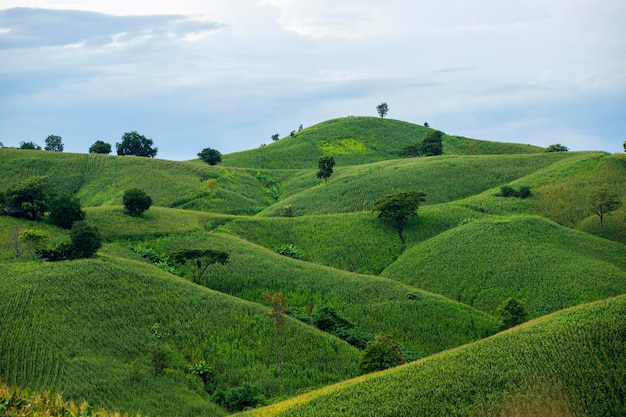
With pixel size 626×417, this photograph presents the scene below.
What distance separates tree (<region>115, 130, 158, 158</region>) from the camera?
164250mm

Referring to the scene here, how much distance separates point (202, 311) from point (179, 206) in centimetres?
6399

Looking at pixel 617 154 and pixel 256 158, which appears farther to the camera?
pixel 256 158

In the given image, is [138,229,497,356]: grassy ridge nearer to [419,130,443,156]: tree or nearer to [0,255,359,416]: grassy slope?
[0,255,359,416]: grassy slope

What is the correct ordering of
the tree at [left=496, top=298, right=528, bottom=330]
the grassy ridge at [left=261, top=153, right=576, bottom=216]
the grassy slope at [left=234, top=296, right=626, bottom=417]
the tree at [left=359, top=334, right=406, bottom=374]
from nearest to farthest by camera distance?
1. the grassy slope at [left=234, top=296, right=626, bottom=417]
2. the tree at [left=359, top=334, right=406, bottom=374]
3. the tree at [left=496, top=298, right=528, bottom=330]
4. the grassy ridge at [left=261, top=153, right=576, bottom=216]

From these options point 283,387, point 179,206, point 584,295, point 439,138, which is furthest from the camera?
A: point 439,138

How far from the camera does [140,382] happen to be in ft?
152

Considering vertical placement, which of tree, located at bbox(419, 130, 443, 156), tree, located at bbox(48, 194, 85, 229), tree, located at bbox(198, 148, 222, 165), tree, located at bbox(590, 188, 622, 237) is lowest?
tree, located at bbox(48, 194, 85, 229)

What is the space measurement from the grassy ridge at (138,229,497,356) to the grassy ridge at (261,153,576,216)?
38694mm

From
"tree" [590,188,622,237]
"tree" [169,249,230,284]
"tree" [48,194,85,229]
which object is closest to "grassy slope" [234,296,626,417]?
"tree" [169,249,230,284]

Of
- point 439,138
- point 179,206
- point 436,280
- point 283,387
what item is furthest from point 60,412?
point 439,138

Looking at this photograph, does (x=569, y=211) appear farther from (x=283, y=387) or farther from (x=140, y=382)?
(x=140, y=382)

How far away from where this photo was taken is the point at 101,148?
517ft

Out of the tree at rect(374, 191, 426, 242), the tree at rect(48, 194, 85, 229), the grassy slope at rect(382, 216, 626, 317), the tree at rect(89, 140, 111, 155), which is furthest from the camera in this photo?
the tree at rect(89, 140, 111, 155)

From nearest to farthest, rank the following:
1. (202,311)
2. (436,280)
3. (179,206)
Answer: (202,311) → (436,280) → (179,206)
